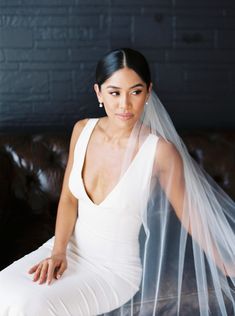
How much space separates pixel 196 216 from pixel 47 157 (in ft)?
2.29

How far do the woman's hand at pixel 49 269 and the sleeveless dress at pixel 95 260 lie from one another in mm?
18

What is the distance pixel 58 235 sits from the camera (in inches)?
57.2

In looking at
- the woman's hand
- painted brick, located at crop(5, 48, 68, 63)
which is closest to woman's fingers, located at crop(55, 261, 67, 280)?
the woman's hand

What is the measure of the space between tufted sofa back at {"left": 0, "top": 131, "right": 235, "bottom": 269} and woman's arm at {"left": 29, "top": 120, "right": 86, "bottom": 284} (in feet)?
0.83

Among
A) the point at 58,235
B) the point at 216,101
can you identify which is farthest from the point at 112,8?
the point at 58,235

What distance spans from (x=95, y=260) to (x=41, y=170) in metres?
0.54

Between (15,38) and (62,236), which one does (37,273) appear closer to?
(62,236)

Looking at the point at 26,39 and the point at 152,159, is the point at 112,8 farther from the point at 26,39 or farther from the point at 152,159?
the point at 152,159

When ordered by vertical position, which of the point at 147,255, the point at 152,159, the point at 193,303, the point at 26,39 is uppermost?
the point at 26,39

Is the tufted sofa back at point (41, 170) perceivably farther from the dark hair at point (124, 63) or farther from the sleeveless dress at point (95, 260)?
the dark hair at point (124, 63)

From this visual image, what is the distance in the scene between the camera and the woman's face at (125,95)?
1.33 meters

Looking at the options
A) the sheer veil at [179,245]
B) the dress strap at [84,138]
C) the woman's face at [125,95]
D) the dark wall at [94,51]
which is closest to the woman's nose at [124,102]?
the woman's face at [125,95]

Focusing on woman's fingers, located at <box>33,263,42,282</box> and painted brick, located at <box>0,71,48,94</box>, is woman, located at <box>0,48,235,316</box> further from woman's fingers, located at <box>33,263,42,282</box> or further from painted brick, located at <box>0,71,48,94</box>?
painted brick, located at <box>0,71,48,94</box>

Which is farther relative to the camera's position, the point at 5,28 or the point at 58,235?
the point at 5,28
